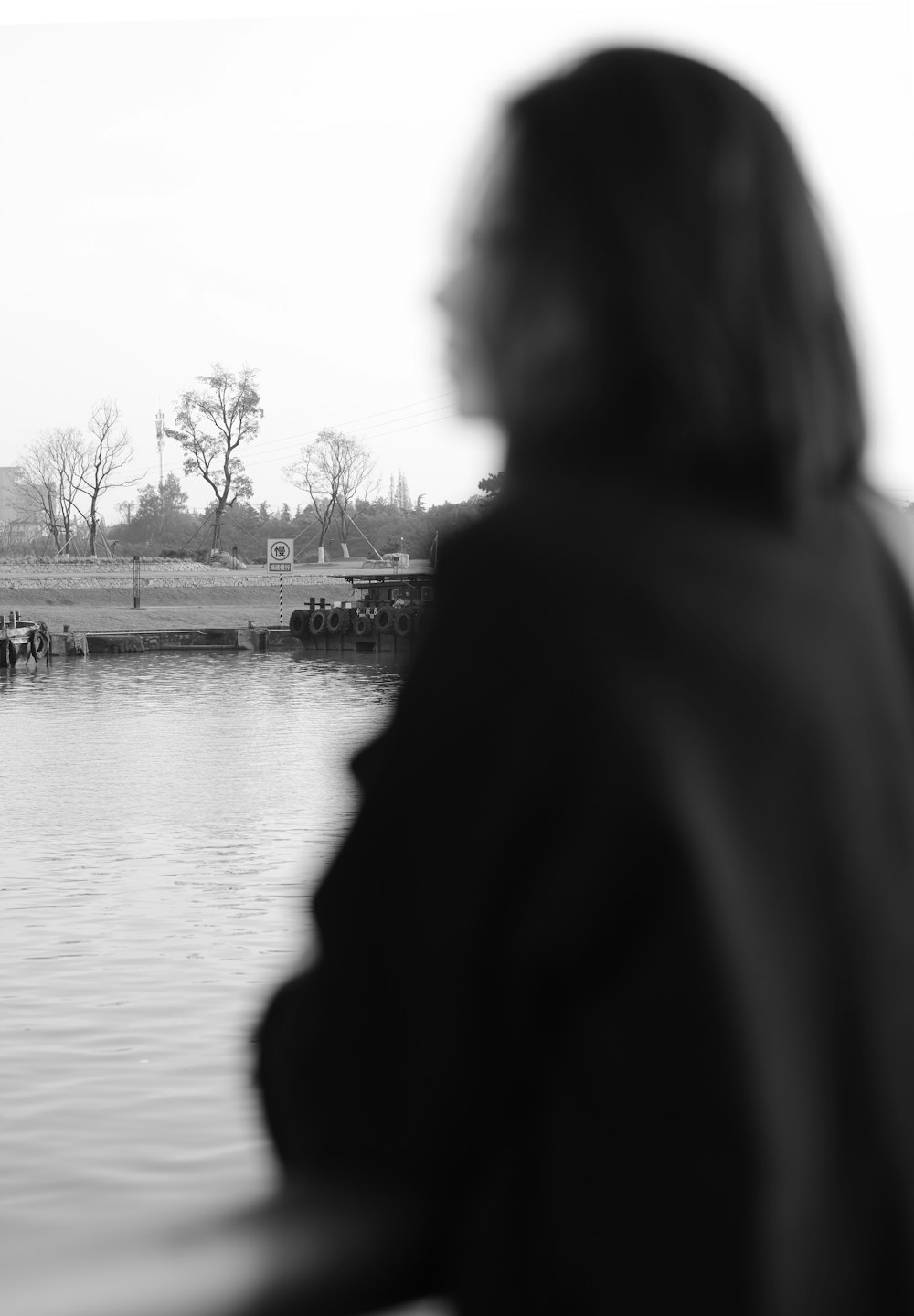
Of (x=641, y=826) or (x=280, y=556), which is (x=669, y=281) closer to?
(x=641, y=826)

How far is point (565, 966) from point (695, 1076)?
10 cm

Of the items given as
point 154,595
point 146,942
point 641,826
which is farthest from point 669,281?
point 154,595

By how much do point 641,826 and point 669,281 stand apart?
377mm

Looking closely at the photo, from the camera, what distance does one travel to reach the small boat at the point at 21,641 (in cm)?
5575

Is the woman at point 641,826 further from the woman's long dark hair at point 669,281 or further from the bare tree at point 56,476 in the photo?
the bare tree at point 56,476

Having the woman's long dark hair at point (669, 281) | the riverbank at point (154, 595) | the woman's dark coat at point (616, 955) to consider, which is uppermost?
the woman's long dark hair at point (669, 281)

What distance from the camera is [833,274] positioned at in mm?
1315

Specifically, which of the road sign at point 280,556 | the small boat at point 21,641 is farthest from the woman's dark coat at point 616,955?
the road sign at point 280,556

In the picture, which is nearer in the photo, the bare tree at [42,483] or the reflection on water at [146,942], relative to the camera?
the reflection on water at [146,942]

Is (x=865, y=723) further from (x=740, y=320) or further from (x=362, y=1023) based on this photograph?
(x=362, y=1023)

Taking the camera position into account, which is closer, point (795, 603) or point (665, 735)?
point (665, 735)

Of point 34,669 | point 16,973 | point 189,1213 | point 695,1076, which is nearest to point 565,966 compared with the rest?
point 695,1076

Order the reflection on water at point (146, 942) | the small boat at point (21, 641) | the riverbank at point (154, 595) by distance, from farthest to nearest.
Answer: the riverbank at point (154, 595)
the small boat at point (21, 641)
the reflection on water at point (146, 942)

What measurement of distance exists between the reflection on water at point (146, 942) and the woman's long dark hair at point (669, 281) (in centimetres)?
26
